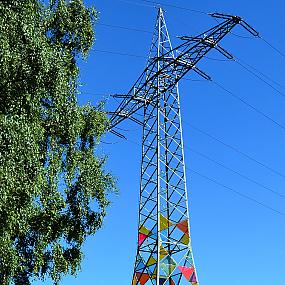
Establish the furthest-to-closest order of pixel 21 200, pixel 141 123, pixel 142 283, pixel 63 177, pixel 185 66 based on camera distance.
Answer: pixel 141 123 → pixel 185 66 → pixel 142 283 → pixel 63 177 → pixel 21 200

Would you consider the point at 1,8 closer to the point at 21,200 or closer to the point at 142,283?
the point at 21,200

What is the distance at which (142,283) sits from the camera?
808 inches

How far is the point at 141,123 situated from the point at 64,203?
31.7 feet

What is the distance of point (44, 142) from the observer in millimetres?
16375

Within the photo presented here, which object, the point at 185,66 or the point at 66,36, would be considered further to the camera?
the point at 185,66

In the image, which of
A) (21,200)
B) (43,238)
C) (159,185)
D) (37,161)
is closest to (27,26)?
(37,161)

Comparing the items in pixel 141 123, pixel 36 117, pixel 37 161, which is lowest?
pixel 37 161

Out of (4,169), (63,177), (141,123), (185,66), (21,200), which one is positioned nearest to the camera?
(4,169)

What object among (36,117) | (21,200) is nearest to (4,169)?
(21,200)

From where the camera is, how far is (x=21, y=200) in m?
14.4

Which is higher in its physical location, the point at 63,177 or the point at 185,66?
the point at 185,66

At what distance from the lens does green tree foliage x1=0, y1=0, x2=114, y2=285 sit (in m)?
14.1

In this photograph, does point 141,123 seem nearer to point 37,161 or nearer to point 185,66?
point 185,66

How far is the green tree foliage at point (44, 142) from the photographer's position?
14.1 m
